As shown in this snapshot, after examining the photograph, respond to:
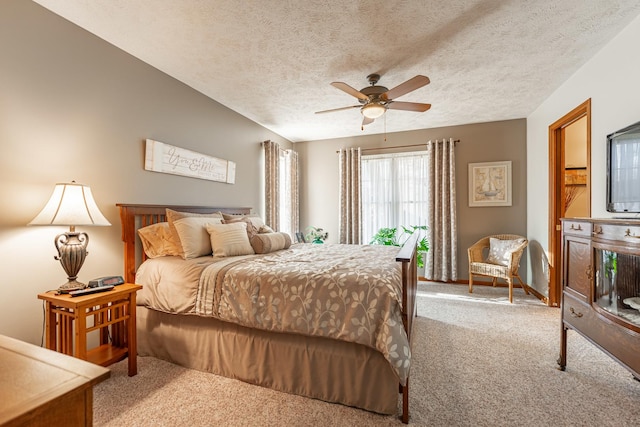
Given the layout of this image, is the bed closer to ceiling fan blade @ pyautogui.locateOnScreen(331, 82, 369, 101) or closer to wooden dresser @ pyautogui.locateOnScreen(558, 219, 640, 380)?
wooden dresser @ pyautogui.locateOnScreen(558, 219, 640, 380)

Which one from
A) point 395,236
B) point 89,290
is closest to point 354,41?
point 89,290

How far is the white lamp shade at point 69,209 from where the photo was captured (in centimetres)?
182

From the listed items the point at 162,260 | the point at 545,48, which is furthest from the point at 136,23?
the point at 545,48

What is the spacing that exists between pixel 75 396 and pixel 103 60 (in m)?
2.75

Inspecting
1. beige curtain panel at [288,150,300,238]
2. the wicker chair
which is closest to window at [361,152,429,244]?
the wicker chair

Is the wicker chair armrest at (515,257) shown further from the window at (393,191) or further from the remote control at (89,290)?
the remote control at (89,290)

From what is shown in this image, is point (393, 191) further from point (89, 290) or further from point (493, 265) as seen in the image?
point (89, 290)

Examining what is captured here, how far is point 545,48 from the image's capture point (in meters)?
2.52

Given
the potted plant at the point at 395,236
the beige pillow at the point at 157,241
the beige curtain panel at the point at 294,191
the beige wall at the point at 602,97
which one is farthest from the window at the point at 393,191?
the beige pillow at the point at 157,241

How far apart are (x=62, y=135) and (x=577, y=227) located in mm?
3806

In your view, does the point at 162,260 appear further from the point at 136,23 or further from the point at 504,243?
the point at 504,243

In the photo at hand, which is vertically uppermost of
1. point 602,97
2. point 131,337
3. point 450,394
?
point 602,97

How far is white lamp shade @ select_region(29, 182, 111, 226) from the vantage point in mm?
1815

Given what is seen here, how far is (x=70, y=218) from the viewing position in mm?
1854
